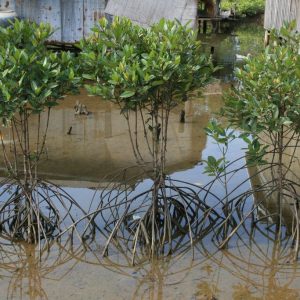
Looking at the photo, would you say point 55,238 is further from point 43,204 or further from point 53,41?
point 53,41

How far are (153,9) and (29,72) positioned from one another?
8.65 metres

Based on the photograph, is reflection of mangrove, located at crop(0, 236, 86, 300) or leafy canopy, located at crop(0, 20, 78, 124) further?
leafy canopy, located at crop(0, 20, 78, 124)

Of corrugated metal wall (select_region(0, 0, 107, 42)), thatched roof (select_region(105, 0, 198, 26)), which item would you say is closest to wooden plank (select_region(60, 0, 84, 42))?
corrugated metal wall (select_region(0, 0, 107, 42))

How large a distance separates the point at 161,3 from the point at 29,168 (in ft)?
28.3

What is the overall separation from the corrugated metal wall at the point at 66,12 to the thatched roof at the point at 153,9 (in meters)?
0.68

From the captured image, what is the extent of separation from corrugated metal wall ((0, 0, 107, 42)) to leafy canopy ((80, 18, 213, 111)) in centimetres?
917

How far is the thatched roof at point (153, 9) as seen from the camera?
13.1 metres

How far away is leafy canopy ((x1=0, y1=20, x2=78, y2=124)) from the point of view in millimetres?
5309

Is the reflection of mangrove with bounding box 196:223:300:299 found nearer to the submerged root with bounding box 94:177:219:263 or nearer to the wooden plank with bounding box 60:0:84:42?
the submerged root with bounding box 94:177:219:263

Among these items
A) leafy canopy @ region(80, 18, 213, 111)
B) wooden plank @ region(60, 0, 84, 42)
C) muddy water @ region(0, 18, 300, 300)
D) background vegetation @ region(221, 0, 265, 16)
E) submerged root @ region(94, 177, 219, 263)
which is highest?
background vegetation @ region(221, 0, 265, 16)

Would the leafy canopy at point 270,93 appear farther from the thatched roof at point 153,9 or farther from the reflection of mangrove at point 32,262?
the thatched roof at point 153,9

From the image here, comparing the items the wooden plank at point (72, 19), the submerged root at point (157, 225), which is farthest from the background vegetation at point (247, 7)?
the submerged root at point (157, 225)

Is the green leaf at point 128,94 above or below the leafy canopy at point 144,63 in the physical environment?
below

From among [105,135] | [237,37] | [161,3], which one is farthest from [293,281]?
[237,37]
